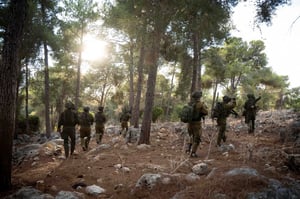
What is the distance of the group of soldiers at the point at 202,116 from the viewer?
296 inches

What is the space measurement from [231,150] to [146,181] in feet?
14.0

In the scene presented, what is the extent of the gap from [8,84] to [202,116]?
16.6ft

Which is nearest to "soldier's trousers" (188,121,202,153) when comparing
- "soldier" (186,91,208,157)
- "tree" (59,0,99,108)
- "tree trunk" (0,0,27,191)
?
"soldier" (186,91,208,157)

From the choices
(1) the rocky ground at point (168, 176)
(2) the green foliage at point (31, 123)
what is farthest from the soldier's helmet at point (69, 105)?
(2) the green foliage at point (31, 123)

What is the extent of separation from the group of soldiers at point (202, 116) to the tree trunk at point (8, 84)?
4599mm

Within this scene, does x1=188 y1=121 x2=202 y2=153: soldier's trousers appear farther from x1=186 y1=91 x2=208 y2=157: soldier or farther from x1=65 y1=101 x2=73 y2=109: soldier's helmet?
x1=65 y1=101 x2=73 y2=109: soldier's helmet

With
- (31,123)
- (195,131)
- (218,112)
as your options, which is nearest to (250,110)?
(218,112)

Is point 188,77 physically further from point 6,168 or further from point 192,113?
point 6,168

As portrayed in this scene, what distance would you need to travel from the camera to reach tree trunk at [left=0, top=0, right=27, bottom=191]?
17.4 feet

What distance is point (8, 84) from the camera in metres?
5.35

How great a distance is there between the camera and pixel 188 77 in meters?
16.1

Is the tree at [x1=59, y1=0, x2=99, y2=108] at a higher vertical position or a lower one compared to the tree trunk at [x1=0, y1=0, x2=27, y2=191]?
higher

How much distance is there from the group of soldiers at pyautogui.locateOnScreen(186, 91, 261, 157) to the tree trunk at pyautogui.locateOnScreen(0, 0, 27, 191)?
15.1 ft

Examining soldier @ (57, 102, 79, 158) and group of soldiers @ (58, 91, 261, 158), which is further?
soldier @ (57, 102, 79, 158)
